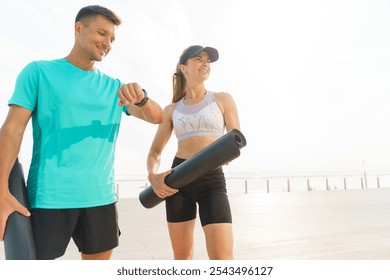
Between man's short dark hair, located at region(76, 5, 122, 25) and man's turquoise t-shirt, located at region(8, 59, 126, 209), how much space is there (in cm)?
23

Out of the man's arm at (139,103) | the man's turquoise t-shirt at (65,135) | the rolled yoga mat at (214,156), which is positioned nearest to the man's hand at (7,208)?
the man's turquoise t-shirt at (65,135)

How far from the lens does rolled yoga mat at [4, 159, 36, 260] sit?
3.96ft

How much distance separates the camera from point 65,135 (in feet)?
4.68

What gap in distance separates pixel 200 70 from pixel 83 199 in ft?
3.84

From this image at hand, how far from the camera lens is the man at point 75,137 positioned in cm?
138

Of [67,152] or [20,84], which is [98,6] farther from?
[67,152]

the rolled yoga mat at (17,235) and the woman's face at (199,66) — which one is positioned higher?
the woman's face at (199,66)

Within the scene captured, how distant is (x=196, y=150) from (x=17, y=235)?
1136mm

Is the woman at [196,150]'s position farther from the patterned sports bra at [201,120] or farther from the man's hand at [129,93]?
the man's hand at [129,93]

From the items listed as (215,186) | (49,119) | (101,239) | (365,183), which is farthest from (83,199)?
(365,183)

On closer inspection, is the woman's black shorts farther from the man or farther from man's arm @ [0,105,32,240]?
man's arm @ [0,105,32,240]
